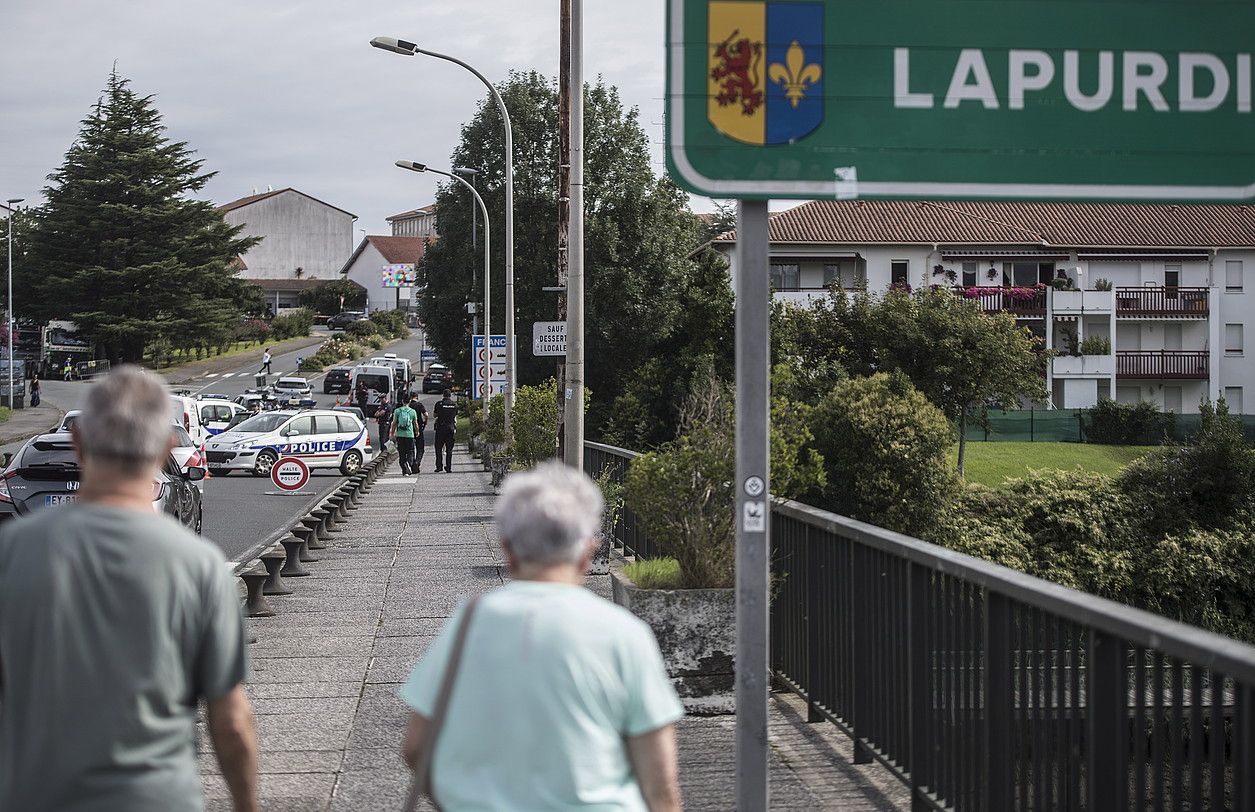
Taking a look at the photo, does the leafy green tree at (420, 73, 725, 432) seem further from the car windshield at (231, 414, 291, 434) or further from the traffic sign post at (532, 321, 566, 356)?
the traffic sign post at (532, 321, 566, 356)

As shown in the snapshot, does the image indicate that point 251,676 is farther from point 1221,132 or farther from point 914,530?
point 914,530

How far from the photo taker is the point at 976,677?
5152 millimetres

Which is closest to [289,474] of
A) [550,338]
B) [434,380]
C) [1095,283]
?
[550,338]

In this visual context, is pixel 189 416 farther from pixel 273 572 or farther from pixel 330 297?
pixel 330 297

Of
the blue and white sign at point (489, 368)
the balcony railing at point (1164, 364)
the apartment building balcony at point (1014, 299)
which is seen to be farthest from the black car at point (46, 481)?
the balcony railing at point (1164, 364)

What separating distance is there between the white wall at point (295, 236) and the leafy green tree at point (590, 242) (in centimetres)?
10044

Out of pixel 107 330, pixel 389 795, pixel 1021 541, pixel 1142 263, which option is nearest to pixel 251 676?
pixel 389 795

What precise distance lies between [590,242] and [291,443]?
2386cm

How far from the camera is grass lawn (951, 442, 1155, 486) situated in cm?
5753

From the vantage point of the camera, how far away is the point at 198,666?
312 centimetres

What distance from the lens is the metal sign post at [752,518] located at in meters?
4.77

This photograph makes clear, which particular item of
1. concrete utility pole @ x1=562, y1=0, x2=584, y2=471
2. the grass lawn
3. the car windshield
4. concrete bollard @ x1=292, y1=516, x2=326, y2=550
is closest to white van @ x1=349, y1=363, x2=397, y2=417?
the grass lawn

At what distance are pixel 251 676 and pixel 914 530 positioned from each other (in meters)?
18.0

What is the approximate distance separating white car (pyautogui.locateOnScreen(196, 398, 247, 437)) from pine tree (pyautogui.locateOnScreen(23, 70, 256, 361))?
4748cm
